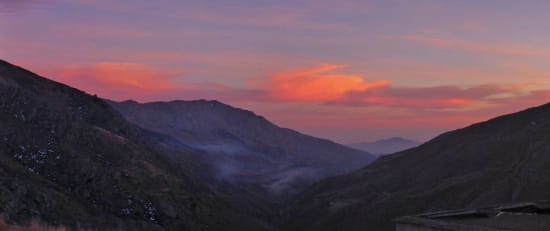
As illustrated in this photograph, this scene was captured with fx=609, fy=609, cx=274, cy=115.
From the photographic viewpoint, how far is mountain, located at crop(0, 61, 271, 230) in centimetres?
2998

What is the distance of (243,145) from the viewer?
140250 mm

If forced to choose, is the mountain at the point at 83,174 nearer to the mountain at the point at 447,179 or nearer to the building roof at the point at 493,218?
the mountain at the point at 447,179

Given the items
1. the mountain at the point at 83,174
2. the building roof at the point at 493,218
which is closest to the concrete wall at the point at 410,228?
the building roof at the point at 493,218

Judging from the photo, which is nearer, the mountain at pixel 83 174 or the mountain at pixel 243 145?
the mountain at pixel 83 174

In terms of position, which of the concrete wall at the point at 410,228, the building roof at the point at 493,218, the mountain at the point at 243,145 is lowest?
the concrete wall at the point at 410,228

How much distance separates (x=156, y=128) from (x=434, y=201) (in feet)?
304

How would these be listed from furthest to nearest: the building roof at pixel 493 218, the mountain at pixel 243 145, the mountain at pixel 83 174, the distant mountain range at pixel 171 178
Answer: the mountain at pixel 243 145, the distant mountain range at pixel 171 178, the mountain at pixel 83 174, the building roof at pixel 493 218

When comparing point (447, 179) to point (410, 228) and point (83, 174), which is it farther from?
point (410, 228)

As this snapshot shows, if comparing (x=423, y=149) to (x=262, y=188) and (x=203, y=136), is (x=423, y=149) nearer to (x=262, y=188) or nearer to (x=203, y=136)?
(x=262, y=188)

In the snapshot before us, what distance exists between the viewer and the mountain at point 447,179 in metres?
40.8

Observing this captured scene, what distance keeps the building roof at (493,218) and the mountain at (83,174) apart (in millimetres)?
17817

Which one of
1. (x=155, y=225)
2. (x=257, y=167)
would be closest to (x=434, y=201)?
(x=155, y=225)

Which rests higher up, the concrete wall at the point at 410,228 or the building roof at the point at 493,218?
the building roof at the point at 493,218

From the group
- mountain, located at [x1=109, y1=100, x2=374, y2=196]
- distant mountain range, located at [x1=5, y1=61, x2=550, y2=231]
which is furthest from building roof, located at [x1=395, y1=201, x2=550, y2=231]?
mountain, located at [x1=109, y1=100, x2=374, y2=196]
